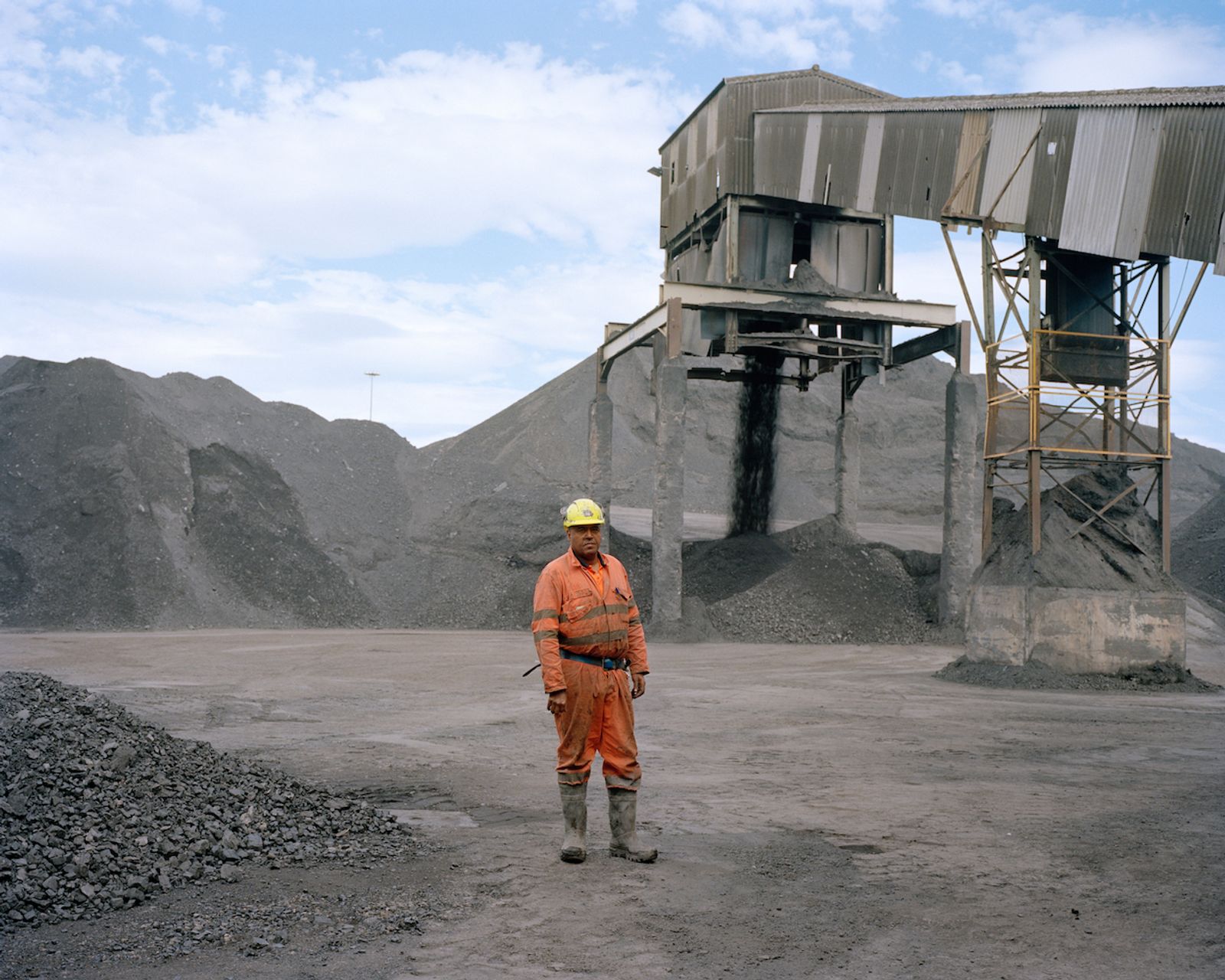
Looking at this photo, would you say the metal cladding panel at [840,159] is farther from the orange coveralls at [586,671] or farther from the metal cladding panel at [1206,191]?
the orange coveralls at [586,671]

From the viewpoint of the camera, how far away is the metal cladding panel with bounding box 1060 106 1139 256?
16.9 meters

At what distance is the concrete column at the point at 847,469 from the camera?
95.8 feet

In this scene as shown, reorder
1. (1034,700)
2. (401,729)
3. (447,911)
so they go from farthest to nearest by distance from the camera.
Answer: (1034,700)
(401,729)
(447,911)

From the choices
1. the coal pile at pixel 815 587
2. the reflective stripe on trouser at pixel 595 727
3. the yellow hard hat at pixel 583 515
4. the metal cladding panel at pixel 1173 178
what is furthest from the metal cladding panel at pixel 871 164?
the reflective stripe on trouser at pixel 595 727

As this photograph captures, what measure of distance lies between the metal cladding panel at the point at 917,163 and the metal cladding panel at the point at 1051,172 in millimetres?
2170

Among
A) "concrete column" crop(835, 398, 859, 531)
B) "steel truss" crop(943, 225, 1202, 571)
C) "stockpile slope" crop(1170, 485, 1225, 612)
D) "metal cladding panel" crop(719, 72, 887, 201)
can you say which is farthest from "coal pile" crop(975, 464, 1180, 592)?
"stockpile slope" crop(1170, 485, 1225, 612)

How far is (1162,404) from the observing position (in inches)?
682

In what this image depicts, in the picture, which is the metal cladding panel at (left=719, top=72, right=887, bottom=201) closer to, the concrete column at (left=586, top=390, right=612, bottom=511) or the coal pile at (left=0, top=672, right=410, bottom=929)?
the concrete column at (left=586, top=390, right=612, bottom=511)

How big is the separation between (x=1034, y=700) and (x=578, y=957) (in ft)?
36.1

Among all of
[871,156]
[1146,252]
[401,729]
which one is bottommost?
[401,729]

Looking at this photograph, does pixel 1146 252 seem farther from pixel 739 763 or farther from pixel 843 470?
pixel 843 470

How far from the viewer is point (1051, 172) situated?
58.4 ft

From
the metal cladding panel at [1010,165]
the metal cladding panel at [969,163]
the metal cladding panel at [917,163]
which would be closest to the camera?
the metal cladding panel at [1010,165]

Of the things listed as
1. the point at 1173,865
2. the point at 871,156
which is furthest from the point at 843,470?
the point at 1173,865
